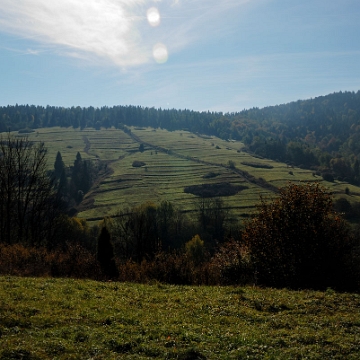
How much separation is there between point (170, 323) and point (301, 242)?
514 inches

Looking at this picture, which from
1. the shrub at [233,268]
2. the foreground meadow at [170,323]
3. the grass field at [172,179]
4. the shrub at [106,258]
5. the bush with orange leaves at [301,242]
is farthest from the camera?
the grass field at [172,179]

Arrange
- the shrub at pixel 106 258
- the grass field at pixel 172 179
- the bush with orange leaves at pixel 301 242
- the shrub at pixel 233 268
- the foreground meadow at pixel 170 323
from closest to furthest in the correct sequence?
the foreground meadow at pixel 170 323 → the bush with orange leaves at pixel 301 242 → the shrub at pixel 233 268 → the shrub at pixel 106 258 → the grass field at pixel 172 179

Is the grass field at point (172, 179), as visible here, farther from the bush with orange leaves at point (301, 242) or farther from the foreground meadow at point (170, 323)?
the foreground meadow at point (170, 323)

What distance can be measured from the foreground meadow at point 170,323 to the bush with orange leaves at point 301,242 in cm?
487

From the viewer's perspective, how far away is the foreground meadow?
9.01 m

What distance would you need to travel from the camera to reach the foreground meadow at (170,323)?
901 cm

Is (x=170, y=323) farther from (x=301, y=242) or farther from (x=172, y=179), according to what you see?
(x=172, y=179)

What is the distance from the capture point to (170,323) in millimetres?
11367

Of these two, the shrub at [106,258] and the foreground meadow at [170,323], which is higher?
the foreground meadow at [170,323]

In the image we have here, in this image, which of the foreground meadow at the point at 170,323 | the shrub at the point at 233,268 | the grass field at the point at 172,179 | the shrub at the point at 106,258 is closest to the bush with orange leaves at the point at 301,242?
the shrub at the point at 233,268

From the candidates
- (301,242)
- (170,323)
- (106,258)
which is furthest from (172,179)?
(170,323)

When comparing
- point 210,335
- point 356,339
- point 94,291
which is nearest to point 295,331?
point 356,339

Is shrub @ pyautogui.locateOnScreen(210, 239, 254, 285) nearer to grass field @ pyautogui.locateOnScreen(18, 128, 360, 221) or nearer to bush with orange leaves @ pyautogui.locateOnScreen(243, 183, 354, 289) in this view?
bush with orange leaves @ pyautogui.locateOnScreen(243, 183, 354, 289)

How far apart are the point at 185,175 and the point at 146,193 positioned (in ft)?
93.5
